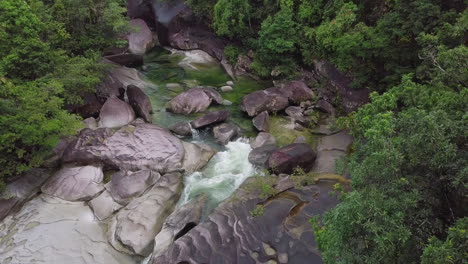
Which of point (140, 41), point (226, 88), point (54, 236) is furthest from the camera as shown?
point (140, 41)

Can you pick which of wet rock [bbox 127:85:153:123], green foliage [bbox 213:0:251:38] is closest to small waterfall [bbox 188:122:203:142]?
wet rock [bbox 127:85:153:123]

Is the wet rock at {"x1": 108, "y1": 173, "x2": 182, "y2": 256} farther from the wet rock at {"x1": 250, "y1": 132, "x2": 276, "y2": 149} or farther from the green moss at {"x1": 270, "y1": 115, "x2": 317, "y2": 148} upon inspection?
the green moss at {"x1": 270, "y1": 115, "x2": 317, "y2": 148}

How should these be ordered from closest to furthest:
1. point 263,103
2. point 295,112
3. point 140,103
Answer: point 140,103 → point 295,112 → point 263,103

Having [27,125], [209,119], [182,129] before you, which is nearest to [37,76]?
[27,125]

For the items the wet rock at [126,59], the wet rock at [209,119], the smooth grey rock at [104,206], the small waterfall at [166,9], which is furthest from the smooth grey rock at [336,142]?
the small waterfall at [166,9]

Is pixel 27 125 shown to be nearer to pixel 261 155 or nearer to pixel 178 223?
pixel 178 223
